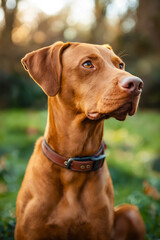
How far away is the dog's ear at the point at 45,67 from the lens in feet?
8.07

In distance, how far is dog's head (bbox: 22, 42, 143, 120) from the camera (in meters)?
2.27

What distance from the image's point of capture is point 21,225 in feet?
8.27

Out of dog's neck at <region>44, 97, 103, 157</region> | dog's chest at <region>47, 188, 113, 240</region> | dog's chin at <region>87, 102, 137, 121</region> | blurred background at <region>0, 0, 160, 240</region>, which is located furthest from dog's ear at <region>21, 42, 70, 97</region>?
blurred background at <region>0, 0, 160, 240</region>

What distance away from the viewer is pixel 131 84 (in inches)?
83.9

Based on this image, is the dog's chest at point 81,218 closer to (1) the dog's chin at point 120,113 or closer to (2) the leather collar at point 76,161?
(2) the leather collar at point 76,161

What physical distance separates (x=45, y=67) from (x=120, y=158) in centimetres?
443

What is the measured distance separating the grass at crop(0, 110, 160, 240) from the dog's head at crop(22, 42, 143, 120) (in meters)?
1.91

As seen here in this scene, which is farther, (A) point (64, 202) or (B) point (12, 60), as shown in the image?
(B) point (12, 60)

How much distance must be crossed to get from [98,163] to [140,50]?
8.10m

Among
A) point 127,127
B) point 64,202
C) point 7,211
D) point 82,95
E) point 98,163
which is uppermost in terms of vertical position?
point 82,95

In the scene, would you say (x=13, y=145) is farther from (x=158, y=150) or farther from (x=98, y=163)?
(x=98, y=163)

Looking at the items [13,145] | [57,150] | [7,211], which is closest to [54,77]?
[57,150]

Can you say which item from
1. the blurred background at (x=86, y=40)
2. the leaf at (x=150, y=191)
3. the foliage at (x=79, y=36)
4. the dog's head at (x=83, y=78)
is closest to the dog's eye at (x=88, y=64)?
the dog's head at (x=83, y=78)

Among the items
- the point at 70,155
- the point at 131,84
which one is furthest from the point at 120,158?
the point at 131,84
